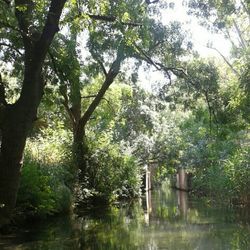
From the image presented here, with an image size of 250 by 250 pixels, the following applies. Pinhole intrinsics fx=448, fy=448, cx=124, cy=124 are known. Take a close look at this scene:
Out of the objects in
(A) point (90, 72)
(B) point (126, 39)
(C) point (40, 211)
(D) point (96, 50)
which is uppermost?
(A) point (90, 72)

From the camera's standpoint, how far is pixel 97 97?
2111 centimetres

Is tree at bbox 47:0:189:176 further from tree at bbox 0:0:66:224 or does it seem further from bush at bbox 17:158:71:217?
bush at bbox 17:158:71:217

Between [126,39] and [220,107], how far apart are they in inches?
292

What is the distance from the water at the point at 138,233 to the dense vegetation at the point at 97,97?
1.08 meters

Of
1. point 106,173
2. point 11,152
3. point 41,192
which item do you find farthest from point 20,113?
point 106,173

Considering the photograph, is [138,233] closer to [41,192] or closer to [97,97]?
[41,192]

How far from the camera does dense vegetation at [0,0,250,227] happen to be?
1021cm

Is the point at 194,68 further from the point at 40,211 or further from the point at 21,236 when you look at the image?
the point at 21,236

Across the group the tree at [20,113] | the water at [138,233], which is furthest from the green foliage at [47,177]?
the tree at [20,113]

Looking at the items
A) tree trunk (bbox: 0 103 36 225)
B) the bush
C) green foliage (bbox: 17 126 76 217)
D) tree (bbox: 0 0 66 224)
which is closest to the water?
the bush

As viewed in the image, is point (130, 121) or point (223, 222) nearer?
point (223, 222)

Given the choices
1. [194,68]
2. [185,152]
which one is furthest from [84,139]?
[185,152]

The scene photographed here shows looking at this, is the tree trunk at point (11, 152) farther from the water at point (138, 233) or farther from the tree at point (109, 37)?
the tree at point (109, 37)

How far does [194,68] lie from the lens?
18.3 metres
